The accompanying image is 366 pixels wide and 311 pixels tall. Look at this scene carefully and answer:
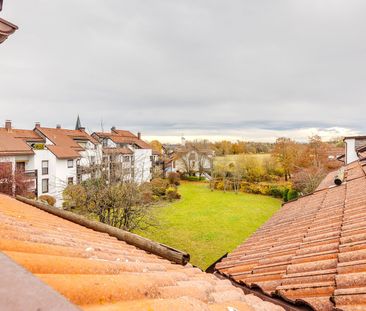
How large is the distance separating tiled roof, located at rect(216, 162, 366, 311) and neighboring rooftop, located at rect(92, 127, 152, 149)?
37020 mm

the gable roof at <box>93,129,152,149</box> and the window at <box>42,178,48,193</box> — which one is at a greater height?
the gable roof at <box>93,129,152,149</box>

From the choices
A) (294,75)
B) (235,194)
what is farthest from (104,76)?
(235,194)

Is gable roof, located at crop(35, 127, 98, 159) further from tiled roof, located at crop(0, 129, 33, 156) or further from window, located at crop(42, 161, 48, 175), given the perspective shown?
tiled roof, located at crop(0, 129, 33, 156)

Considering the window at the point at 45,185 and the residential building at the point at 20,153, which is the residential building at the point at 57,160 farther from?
the residential building at the point at 20,153

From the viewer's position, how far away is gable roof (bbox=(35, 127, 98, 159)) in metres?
29.2

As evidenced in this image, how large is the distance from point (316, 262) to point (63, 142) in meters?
33.6

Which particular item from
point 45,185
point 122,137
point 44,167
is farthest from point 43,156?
point 122,137

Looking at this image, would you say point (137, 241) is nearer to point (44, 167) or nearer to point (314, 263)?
point (314, 263)

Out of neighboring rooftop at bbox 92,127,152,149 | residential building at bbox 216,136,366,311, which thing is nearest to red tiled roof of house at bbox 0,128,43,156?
neighboring rooftop at bbox 92,127,152,149

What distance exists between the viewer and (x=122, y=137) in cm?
4547

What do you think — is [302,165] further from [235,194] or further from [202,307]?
[202,307]

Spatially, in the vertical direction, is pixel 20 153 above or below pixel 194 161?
above

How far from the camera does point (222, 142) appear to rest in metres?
91.2

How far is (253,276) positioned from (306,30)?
12618mm
